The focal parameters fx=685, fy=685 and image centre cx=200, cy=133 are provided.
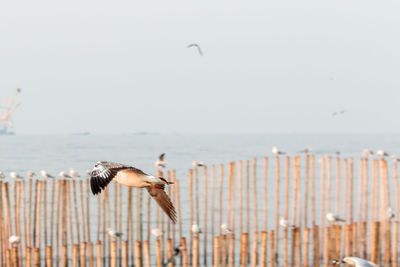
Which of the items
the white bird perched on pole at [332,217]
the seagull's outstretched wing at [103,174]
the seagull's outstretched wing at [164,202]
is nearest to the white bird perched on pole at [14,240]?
the white bird perched on pole at [332,217]

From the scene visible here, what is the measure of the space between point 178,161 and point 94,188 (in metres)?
68.7

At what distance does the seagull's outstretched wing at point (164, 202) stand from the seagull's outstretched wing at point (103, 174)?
1.65 ft

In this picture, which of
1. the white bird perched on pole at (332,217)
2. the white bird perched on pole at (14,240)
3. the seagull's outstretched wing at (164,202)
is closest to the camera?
the seagull's outstretched wing at (164,202)

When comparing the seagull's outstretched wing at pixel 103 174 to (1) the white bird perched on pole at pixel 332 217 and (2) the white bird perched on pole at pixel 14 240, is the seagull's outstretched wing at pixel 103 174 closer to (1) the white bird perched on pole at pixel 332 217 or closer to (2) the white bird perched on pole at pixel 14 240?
(2) the white bird perched on pole at pixel 14 240

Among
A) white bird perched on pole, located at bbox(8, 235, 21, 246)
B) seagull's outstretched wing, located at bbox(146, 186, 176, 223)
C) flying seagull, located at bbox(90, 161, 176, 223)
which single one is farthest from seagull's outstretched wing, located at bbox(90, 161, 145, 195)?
white bird perched on pole, located at bbox(8, 235, 21, 246)

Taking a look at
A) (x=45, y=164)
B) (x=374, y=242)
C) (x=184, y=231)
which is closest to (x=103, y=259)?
(x=374, y=242)

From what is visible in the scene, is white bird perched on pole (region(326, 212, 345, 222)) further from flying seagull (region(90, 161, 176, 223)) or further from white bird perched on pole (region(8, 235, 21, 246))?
flying seagull (region(90, 161, 176, 223))

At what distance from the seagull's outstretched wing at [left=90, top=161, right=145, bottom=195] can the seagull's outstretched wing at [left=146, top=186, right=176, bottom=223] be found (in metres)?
0.50

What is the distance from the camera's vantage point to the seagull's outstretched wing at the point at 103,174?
5348 millimetres

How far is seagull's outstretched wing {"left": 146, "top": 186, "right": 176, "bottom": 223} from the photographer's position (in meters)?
5.85

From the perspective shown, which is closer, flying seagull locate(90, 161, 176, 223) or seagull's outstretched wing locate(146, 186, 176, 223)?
flying seagull locate(90, 161, 176, 223)

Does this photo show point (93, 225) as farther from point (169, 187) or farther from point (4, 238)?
point (4, 238)

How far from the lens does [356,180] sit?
184 ft

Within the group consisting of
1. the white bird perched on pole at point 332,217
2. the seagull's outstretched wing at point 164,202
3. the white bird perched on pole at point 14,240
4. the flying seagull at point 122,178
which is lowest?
the white bird perched on pole at point 14,240
